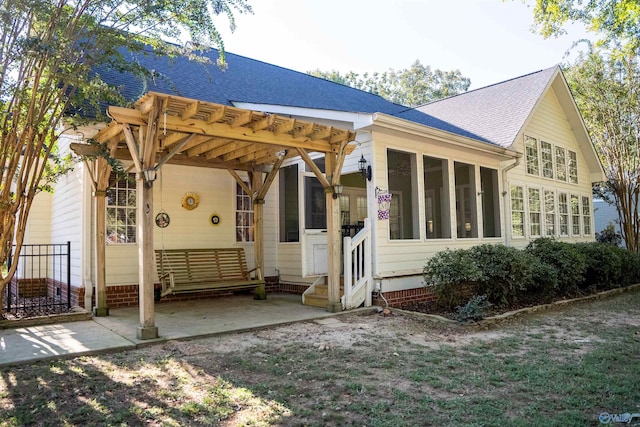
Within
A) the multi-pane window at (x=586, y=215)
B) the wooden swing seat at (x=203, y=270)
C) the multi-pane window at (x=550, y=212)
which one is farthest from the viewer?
the multi-pane window at (x=586, y=215)

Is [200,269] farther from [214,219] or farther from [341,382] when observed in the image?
[341,382]

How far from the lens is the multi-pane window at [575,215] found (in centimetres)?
1266

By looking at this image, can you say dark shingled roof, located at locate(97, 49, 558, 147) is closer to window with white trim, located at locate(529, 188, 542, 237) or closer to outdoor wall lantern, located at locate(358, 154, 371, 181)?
outdoor wall lantern, located at locate(358, 154, 371, 181)

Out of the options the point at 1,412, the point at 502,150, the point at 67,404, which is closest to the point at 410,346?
the point at 67,404

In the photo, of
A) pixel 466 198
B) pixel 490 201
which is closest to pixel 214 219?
pixel 466 198

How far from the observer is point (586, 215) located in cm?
1344

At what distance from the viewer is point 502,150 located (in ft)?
30.9

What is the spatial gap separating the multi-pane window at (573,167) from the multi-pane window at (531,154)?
2237 mm

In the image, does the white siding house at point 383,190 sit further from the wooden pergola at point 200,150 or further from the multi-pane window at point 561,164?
the wooden pergola at point 200,150

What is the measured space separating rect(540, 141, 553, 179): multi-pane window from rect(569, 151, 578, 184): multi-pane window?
4.31ft

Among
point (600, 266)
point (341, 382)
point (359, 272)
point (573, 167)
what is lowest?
point (341, 382)

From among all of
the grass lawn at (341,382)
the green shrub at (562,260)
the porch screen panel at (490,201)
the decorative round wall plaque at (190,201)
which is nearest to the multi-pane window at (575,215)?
the porch screen panel at (490,201)

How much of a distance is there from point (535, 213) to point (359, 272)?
6324 mm

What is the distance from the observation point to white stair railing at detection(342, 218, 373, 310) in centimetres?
686
